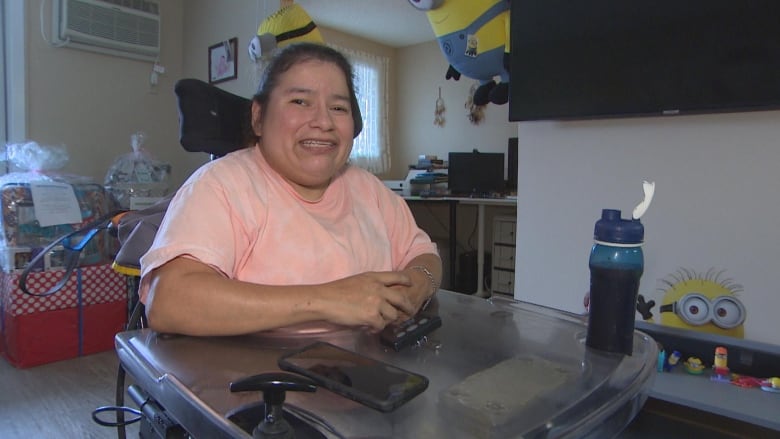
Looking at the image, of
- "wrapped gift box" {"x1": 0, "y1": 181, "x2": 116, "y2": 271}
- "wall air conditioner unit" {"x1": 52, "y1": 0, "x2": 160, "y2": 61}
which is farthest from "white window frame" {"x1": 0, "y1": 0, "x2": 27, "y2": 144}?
"wrapped gift box" {"x1": 0, "y1": 181, "x2": 116, "y2": 271}

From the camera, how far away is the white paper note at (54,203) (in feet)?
7.54

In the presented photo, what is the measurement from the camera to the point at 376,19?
14.4 feet

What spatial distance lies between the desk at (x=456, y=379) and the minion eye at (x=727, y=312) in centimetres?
68

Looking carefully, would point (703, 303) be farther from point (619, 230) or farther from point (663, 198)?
point (619, 230)

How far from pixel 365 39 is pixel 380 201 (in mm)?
4371

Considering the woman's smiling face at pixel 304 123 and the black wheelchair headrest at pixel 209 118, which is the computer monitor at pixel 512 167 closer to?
the black wheelchair headrest at pixel 209 118

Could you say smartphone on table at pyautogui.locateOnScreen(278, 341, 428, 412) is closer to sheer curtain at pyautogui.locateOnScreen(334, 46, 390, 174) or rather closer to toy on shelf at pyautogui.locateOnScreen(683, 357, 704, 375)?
toy on shelf at pyautogui.locateOnScreen(683, 357, 704, 375)

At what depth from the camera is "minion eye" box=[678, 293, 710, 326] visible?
1248mm

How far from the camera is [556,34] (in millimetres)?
1391

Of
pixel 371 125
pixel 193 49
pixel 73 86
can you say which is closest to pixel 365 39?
pixel 371 125

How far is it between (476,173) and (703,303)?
8.93 ft

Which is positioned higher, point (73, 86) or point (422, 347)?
point (73, 86)

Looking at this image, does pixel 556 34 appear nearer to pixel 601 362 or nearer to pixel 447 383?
pixel 601 362

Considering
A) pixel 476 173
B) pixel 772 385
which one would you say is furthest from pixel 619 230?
pixel 476 173
